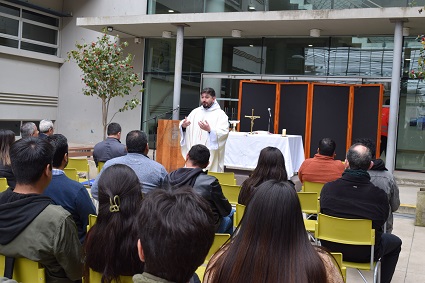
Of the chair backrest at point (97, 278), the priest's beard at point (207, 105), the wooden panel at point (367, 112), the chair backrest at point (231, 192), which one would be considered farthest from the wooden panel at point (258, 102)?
the chair backrest at point (97, 278)

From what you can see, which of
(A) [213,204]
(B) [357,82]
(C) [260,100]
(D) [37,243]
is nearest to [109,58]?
(C) [260,100]

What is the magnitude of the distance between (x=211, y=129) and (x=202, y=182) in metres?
3.72

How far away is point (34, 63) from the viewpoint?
15.1 metres

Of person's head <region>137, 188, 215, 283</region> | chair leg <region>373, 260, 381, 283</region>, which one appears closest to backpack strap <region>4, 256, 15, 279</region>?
person's head <region>137, 188, 215, 283</region>

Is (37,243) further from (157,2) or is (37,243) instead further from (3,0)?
(3,0)

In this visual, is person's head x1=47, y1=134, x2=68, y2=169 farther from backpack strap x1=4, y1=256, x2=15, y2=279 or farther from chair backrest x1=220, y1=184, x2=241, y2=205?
chair backrest x1=220, y1=184, x2=241, y2=205

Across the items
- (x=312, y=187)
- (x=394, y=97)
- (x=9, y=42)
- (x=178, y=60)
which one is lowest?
(x=312, y=187)

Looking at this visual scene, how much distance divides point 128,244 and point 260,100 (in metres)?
9.91

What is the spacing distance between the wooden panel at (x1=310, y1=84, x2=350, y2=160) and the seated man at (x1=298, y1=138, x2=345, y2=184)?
244 inches

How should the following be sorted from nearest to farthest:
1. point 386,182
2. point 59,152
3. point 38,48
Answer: point 59,152 < point 386,182 < point 38,48

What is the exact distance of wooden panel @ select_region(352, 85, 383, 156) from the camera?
36.2ft

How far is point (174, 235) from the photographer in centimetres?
156

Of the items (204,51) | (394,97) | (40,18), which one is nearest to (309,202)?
(394,97)

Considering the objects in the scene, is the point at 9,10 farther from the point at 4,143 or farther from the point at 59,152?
the point at 59,152
